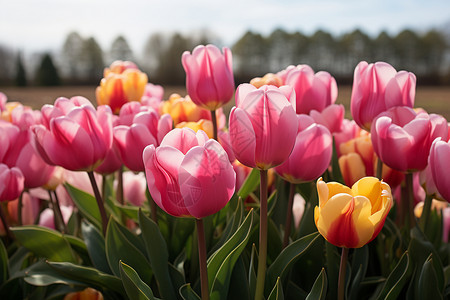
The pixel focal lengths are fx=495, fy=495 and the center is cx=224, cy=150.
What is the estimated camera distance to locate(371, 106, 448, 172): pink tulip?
1.15 metres

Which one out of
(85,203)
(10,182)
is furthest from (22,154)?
(85,203)

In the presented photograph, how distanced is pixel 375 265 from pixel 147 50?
52741mm

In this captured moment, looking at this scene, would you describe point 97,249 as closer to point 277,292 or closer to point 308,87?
point 277,292

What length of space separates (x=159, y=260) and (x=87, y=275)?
184mm

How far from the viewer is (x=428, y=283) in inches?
44.0

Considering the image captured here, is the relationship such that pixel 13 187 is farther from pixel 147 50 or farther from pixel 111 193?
pixel 147 50

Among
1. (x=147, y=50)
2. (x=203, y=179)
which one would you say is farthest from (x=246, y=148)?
(x=147, y=50)

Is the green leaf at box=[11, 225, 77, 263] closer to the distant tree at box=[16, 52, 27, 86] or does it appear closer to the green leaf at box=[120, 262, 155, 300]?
the green leaf at box=[120, 262, 155, 300]

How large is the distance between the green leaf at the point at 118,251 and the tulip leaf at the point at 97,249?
106mm

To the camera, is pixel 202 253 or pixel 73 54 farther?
pixel 73 54

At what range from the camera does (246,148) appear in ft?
3.00

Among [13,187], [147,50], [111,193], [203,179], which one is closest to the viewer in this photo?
[203,179]

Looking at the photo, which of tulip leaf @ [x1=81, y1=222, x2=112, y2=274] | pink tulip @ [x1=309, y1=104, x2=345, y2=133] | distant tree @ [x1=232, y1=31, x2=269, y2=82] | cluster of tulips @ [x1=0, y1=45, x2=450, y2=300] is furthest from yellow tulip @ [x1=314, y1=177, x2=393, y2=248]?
distant tree @ [x1=232, y1=31, x2=269, y2=82]

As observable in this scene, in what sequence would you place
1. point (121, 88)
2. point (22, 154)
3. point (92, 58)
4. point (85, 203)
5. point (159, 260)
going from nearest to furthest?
1. point (159, 260)
2. point (22, 154)
3. point (85, 203)
4. point (121, 88)
5. point (92, 58)
